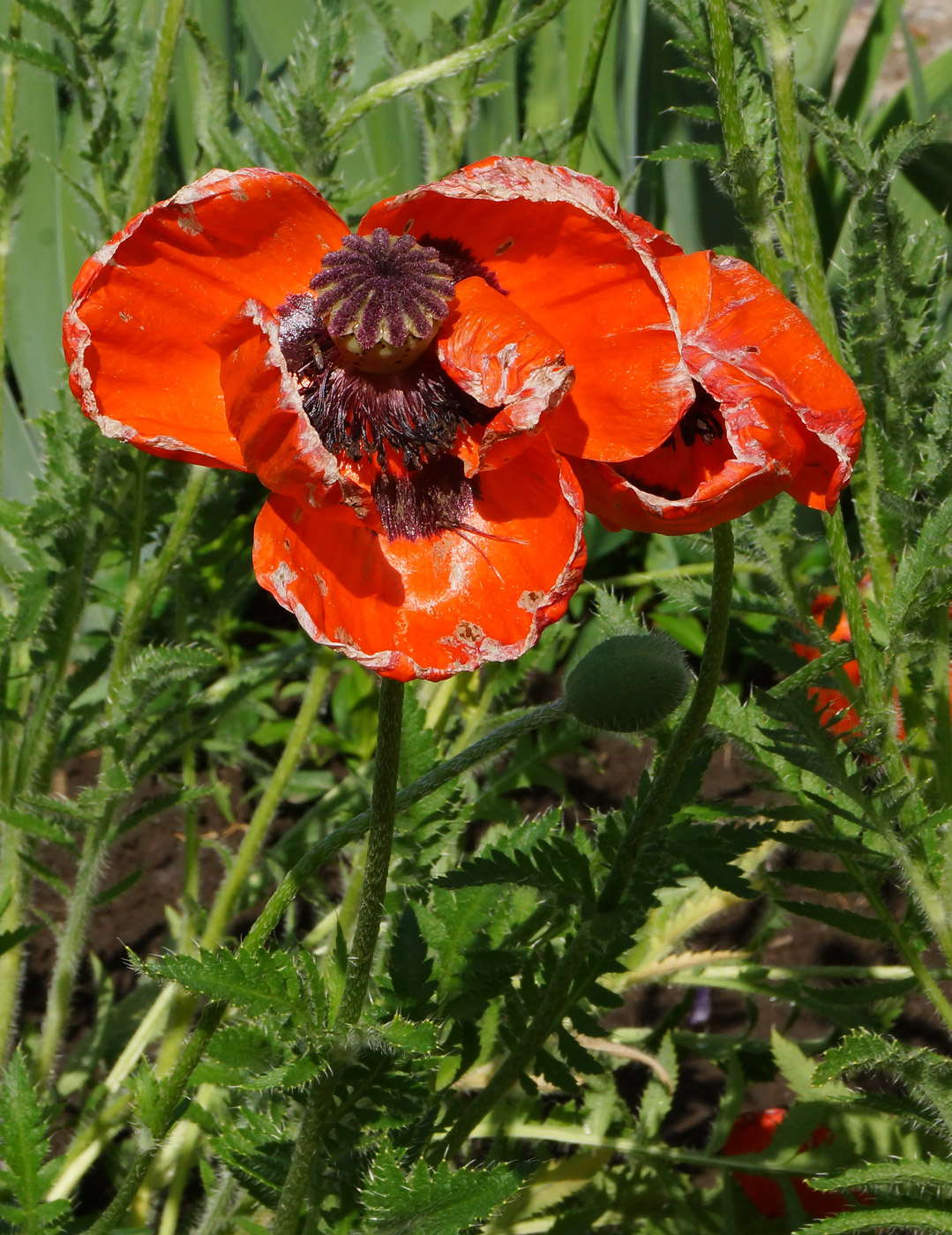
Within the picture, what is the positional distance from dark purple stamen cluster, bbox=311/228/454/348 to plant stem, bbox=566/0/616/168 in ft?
2.35

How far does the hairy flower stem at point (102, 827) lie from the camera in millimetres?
1691

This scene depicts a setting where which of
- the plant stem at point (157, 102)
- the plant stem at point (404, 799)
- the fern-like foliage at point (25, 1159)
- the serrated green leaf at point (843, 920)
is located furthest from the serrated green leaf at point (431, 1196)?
the plant stem at point (157, 102)

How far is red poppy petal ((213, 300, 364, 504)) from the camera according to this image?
0.91 m

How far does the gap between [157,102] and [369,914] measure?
3.45 feet

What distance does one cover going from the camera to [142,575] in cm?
194

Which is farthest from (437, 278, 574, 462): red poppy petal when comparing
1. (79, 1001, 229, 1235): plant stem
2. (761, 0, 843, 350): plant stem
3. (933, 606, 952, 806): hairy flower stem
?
(933, 606, 952, 806): hairy flower stem

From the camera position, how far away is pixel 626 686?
111cm

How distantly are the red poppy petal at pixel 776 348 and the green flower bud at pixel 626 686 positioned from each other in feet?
0.65

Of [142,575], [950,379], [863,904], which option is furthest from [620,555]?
[950,379]

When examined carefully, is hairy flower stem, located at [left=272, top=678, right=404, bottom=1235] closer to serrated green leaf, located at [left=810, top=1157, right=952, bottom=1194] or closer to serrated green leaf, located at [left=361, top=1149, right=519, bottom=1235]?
serrated green leaf, located at [left=361, top=1149, right=519, bottom=1235]

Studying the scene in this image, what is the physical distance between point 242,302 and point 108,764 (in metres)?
0.92

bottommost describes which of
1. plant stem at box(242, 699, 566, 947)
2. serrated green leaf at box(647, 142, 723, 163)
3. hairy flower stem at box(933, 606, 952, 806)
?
hairy flower stem at box(933, 606, 952, 806)

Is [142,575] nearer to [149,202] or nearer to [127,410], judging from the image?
[149,202]

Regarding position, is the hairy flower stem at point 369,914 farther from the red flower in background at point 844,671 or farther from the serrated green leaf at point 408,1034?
the red flower in background at point 844,671
